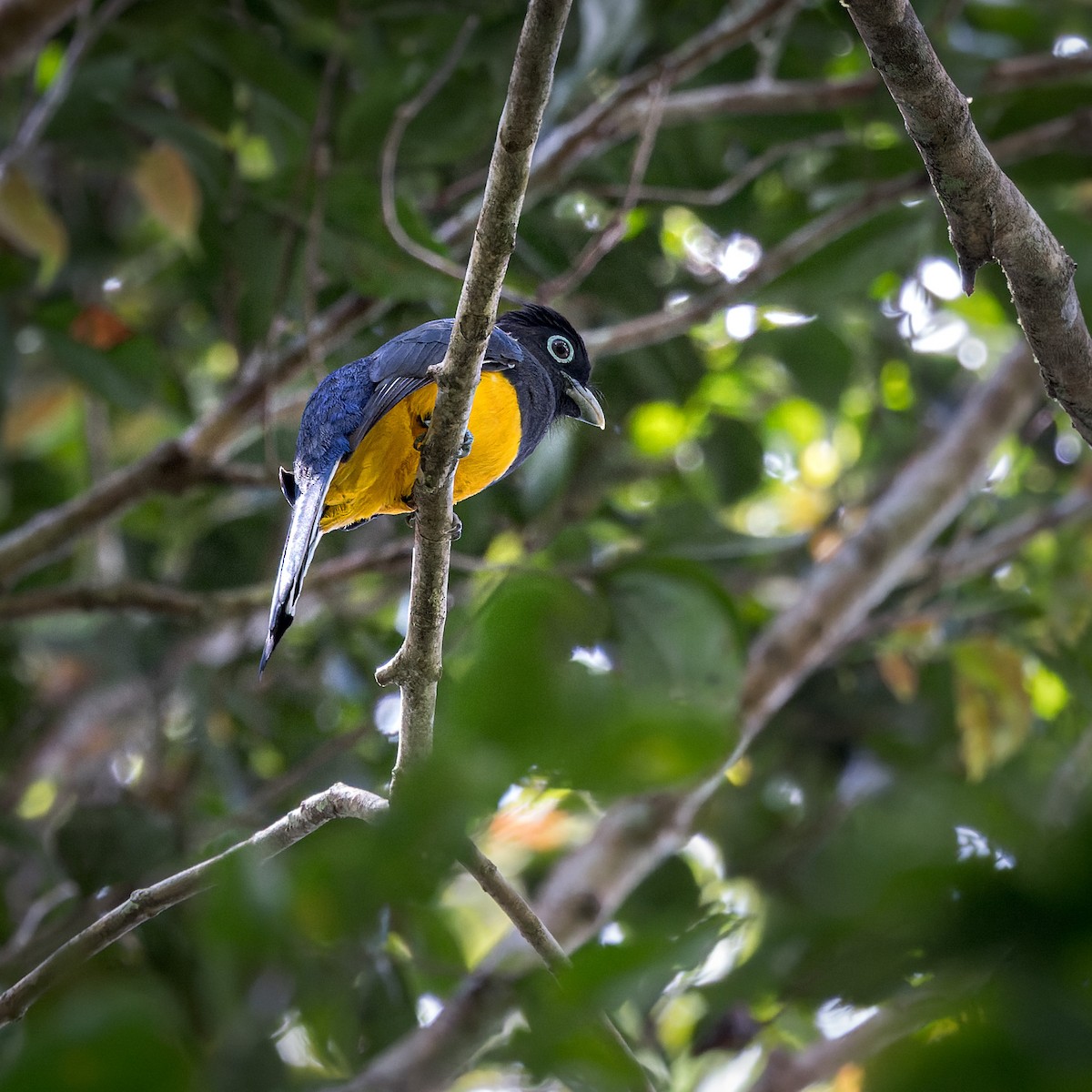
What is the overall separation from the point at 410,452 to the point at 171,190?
1736 mm

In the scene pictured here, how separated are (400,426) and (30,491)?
8.52ft

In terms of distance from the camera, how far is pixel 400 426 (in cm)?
301

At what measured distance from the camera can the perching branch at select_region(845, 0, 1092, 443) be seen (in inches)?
66.9

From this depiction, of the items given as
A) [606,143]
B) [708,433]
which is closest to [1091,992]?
[606,143]

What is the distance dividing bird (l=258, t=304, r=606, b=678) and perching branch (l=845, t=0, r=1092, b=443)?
1123mm

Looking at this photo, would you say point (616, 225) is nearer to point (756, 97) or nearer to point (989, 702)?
point (756, 97)

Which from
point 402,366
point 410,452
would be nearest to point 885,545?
point 410,452

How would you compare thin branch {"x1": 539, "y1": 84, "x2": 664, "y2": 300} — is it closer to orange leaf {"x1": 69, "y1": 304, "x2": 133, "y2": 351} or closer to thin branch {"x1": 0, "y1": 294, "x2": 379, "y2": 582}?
thin branch {"x1": 0, "y1": 294, "x2": 379, "y2": 582}

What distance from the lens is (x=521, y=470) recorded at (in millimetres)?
3980

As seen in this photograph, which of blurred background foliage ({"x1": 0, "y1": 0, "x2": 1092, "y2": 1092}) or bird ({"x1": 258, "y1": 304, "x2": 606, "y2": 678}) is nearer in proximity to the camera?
bird ({"x1": 258, "y1": 304, "x2": 606, "y2": 678})

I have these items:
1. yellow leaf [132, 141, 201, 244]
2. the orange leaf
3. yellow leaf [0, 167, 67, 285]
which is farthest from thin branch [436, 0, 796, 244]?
the orange leaf

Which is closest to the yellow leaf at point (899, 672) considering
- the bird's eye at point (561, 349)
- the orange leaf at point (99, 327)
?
the bird's eye at point (561, 349)

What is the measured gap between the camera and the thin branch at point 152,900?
1.54 metres

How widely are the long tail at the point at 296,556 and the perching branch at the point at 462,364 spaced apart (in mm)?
271
